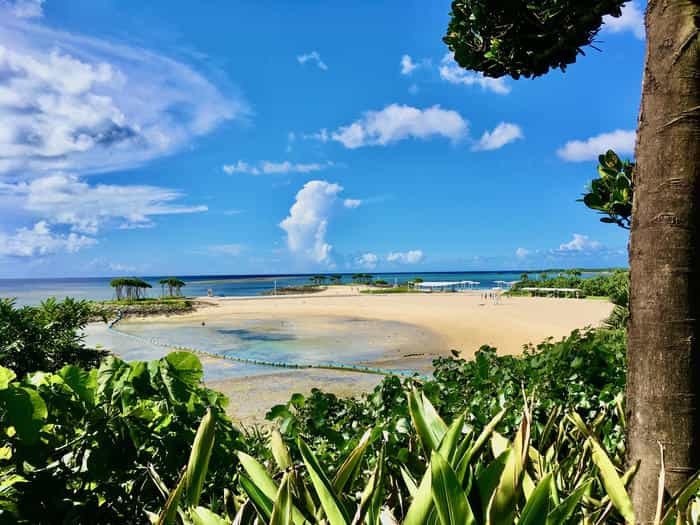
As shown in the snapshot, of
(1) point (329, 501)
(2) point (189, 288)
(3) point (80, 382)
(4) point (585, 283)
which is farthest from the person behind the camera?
(2) point (189, 288)

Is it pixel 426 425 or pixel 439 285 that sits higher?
pixel 426 425

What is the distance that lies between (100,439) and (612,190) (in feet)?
9.02

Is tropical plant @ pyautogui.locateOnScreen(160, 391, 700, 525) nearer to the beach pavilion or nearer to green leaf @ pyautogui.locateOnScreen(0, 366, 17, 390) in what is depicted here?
green leaf @ pyautogui.locateOnScreen(0, 366, 17, 390)

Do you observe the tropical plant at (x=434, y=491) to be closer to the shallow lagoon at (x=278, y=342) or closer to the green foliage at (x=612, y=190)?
the green foliage at (x=612, y=190)

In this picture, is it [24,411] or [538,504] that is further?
[24,411]

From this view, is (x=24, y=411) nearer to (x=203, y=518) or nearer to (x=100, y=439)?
(x=100, y=439)

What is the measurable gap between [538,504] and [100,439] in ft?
3.77

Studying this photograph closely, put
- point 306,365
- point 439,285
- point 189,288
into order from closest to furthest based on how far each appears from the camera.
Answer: point 306,365 → point 439,285 → point 189,288

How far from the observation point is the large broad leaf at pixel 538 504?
0.76 meters

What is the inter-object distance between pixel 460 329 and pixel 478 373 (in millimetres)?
13685

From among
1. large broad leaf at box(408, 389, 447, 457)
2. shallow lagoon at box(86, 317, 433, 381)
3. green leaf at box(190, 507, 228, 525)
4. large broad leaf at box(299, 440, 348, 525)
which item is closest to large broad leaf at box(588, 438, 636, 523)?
large broad leaf at box(408, 389, 447, 457)

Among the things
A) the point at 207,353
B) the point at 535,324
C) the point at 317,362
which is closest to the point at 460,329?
the point at 535,324

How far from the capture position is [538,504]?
0.77 meters

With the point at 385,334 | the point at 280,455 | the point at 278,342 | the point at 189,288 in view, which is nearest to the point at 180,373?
the point at 280,455
